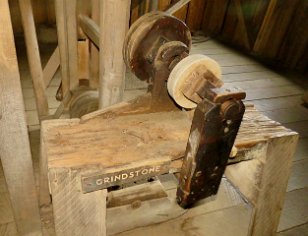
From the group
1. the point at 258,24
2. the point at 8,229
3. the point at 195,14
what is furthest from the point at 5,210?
the point at 195,14

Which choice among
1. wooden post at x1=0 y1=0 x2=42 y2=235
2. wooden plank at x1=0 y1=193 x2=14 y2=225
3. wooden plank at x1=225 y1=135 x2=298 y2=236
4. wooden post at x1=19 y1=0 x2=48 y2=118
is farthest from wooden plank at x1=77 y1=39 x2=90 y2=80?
wooden plank at x1=225 y1=135 x2=298 y2=236

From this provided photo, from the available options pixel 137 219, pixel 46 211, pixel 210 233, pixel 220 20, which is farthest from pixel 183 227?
pixel 220 20

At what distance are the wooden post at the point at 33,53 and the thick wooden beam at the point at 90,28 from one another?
27 centimetres

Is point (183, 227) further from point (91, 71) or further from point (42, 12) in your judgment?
point (42, 12)

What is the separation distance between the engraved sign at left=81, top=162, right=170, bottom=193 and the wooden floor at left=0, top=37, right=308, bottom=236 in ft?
2.77

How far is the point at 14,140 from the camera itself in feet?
3.59

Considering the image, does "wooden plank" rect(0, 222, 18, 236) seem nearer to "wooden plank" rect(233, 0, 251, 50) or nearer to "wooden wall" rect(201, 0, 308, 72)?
"wooden wall" rect(201, 0, 308, 72)

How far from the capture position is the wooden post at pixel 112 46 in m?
0.93

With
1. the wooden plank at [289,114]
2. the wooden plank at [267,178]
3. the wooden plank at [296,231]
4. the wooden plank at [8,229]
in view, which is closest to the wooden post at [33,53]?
the wooden plank at [8,229]

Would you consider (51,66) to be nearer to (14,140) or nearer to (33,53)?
(33,53)

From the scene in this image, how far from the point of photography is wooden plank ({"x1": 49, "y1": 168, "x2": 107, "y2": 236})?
0.68 m

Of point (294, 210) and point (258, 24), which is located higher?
point (258, 24)

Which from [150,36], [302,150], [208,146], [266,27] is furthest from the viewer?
[266,27]

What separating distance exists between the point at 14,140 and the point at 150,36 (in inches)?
24.2
